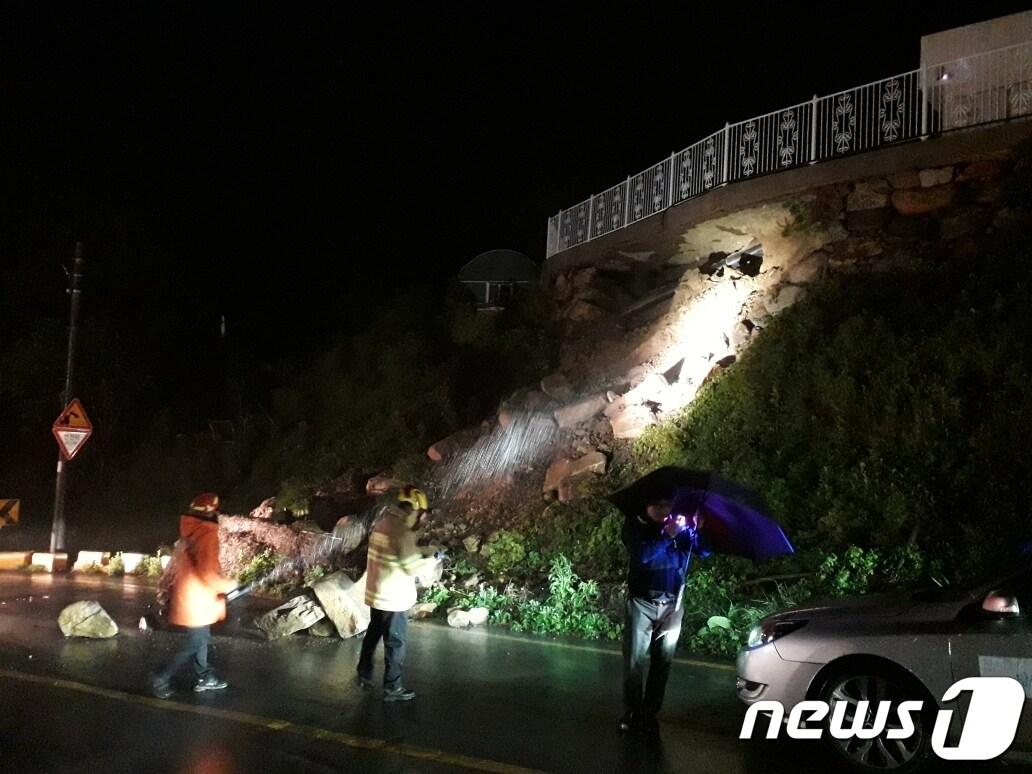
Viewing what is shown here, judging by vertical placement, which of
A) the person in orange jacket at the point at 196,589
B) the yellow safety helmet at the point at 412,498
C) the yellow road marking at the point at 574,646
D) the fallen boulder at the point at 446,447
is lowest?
the yellow road marking at the point at 574,646

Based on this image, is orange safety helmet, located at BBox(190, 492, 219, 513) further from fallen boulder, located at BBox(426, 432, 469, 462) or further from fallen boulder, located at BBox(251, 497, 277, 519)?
fallen boulder, located at BBox(251, 497, 277, 519)

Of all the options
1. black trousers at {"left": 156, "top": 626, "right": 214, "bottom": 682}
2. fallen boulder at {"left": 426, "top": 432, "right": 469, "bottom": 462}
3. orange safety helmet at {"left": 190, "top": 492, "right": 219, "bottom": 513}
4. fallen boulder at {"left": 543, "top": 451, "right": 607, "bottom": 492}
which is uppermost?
fallen boulder at {"left": 426, "top": 432, "right": 469, "bottom": 462}

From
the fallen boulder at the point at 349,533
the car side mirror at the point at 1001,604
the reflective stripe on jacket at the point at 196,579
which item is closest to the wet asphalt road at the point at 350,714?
the reflective stripe on jacket at the point at 196,579

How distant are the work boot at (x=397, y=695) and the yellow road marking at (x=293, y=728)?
765 millimetres

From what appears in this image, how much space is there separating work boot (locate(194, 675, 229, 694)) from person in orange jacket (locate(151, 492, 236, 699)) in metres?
0.01

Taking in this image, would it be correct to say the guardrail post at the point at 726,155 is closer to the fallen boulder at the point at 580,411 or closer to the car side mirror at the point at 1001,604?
the fallen boulder at the point at 580,411

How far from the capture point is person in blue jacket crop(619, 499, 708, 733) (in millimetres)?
5930

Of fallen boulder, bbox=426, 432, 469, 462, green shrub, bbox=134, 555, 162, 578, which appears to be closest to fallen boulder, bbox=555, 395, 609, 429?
fallen boulder, bbox=426, 432, 469, 462

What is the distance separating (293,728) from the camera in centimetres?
607

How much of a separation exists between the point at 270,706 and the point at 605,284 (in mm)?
10811

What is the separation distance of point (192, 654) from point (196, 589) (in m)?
0.56

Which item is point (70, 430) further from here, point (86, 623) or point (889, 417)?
point (889, 417)

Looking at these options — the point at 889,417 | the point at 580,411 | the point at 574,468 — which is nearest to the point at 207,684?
the point at 574,468

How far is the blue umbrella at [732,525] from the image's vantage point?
241 inches
